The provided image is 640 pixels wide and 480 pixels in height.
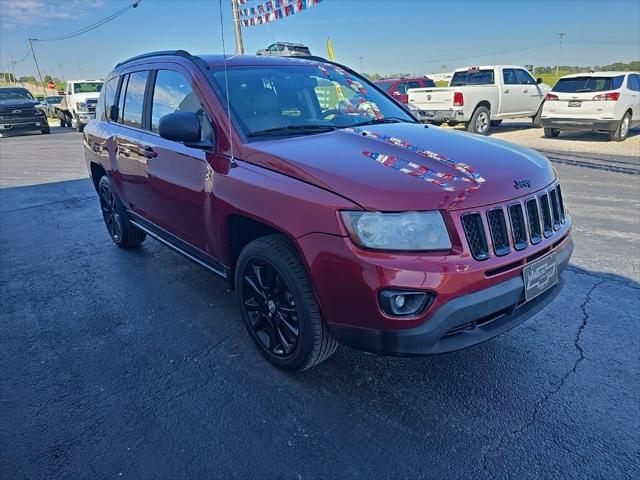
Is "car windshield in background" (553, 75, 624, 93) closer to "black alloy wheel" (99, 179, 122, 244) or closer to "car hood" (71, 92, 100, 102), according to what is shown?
"black alloy wheel" (99, 179, 122, 244)

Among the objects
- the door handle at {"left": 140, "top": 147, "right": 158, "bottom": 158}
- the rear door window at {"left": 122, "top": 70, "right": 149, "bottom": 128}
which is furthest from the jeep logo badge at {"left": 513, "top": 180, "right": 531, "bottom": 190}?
the rear door window at {"left": 122, "top": 70, "right": 149, "bottom": 128}

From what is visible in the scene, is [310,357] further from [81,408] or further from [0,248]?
[0,248]

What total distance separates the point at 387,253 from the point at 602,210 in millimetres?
5185

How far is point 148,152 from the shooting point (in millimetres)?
3584

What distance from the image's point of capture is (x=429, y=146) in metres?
2.60

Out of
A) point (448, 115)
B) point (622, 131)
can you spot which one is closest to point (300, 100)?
point (448, 115)

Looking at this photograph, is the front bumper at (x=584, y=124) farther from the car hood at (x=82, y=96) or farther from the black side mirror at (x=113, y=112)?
the car hood at (x=82, y=96)

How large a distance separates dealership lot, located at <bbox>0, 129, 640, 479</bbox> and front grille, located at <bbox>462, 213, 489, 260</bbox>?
0.90m

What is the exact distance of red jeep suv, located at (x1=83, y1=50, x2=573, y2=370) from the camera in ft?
6.63

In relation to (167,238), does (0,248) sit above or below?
below

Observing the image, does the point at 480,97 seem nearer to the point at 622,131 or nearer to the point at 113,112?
the point at 622,131

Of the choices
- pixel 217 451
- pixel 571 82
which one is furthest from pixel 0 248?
pixel 571 82

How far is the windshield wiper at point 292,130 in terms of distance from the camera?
109 inches

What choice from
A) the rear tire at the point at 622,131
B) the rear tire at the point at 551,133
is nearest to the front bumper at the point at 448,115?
the rear tire at the point at 551,133
